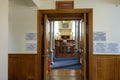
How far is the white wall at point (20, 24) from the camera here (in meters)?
5.91

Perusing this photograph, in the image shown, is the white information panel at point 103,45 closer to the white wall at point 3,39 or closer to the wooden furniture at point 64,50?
the white wall at point 3,39

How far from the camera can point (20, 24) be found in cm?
596

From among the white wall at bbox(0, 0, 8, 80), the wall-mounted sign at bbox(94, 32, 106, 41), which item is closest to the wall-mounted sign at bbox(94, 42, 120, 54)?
the wall-mounted sign at bbox(94, 32, 106, 41)

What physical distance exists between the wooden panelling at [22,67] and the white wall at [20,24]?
19cm

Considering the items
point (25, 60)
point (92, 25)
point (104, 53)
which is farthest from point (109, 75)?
point (25, 60)

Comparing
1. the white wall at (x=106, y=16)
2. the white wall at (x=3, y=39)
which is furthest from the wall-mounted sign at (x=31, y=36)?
the white wall at (x=3, y=39)

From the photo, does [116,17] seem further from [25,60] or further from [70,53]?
[70,53]

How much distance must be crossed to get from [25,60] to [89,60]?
1.85 m

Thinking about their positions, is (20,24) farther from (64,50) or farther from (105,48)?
(64,50)

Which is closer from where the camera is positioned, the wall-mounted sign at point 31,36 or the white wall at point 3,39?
the white wall at point 3,39

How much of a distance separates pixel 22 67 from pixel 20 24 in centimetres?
125

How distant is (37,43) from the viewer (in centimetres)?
588

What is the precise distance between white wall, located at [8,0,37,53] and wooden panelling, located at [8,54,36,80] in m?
0.19

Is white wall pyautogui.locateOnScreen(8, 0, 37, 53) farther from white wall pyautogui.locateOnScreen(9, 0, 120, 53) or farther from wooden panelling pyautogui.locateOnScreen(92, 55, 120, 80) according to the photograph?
wooden panelling pyautogui.locateOnScreen(92, 55, 120, 80)
